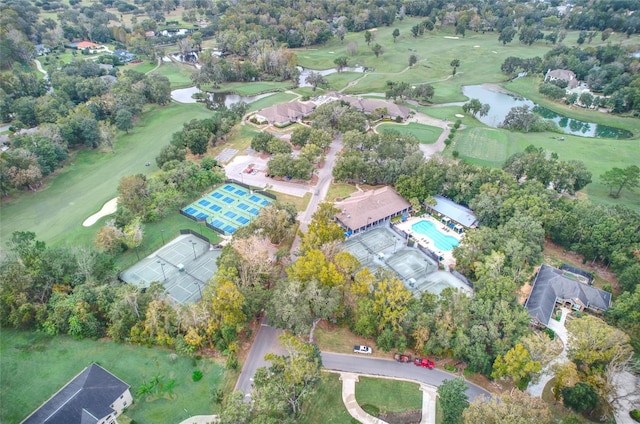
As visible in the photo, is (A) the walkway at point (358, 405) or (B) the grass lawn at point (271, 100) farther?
(B) the grass lawn at point (271, 100)

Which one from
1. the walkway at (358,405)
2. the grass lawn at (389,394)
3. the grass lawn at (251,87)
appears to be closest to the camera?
the walkway at (358,405)

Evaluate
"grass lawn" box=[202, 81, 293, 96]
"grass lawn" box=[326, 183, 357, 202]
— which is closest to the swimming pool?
"grass lawn" box=[326, 183, 357, 202]

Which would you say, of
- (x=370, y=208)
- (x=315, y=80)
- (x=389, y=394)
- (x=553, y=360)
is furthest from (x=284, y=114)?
(x=553, y=360)

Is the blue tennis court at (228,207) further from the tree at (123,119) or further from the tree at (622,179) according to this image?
the tree at (622,179)

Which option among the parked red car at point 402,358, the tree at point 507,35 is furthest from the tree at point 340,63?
the parked red car at point 402,358

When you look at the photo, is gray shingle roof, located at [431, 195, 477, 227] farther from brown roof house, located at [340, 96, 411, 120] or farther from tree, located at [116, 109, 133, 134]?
tree, located at [116, 109, 133, 134]

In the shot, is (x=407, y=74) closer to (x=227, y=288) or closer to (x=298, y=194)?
(x=298, y=194)
